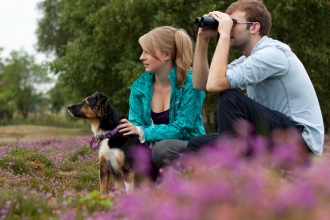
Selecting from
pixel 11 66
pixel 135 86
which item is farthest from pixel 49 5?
pixel 135 86

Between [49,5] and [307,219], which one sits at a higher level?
[49,5]

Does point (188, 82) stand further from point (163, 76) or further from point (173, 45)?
point (173, 45)

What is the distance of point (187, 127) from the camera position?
6.54 meters

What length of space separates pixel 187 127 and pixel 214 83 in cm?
145

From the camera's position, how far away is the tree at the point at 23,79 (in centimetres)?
7300

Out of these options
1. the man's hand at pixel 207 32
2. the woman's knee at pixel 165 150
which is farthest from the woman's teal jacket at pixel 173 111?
the man's hand at pixel 207 32

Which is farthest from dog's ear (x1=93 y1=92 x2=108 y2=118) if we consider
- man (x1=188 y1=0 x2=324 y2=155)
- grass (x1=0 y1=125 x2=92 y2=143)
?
grass (x1=0 y1=125 x2=92 y2=143)

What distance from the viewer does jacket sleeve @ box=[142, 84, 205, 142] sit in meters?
6.47

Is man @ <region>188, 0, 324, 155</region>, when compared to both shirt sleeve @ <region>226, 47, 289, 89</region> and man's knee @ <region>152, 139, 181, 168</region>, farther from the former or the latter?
man's knee @ <region>152, 139, 181, 168</region>

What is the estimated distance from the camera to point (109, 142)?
6617 millimetres

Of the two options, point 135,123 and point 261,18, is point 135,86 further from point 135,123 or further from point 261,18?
point 261,18

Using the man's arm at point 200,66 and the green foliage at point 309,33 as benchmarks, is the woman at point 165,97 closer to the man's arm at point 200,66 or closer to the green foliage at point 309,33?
the man's arm at point 200,66

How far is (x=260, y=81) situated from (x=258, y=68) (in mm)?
355

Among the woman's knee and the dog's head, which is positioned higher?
the dog's head
